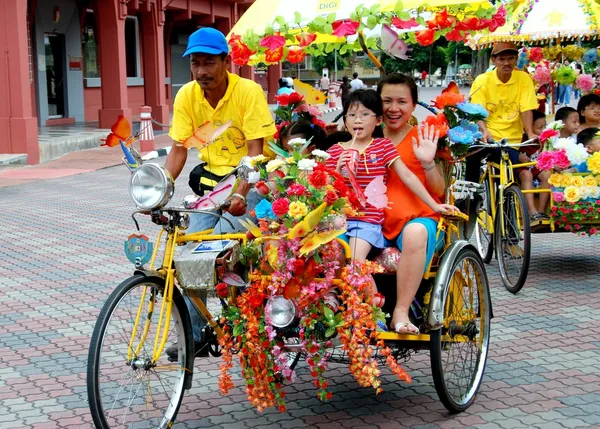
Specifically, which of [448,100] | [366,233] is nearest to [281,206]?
[366,233]

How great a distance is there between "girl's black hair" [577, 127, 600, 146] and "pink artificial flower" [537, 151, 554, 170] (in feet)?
1.65

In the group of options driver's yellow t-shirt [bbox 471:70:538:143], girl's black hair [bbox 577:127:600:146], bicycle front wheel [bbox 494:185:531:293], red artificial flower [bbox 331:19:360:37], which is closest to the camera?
red artificial flower [bbox 331:19:360:37]

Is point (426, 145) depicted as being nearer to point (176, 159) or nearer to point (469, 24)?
point (469, 24)

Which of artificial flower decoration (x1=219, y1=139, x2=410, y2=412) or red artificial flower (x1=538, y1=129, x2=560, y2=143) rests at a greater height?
red artificial flower (x1=538, y1=129, x2=560, y2=143)

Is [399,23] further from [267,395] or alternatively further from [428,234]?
[267,395]

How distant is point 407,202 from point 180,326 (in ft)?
4.70

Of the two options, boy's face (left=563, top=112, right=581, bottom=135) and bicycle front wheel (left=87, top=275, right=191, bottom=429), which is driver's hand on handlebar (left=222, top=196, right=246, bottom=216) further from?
boy's face (left=563, top=112, right=581, bottom=135)

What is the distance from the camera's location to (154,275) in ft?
13.6

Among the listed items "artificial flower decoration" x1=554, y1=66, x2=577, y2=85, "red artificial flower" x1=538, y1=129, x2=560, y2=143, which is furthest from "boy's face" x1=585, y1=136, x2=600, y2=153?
"artificial flower decoration" x1=554, y1=66, x2=577, y2=85

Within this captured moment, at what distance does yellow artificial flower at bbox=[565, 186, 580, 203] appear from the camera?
24.8 feet

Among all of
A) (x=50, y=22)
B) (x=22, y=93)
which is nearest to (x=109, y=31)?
(x=50, y=22)

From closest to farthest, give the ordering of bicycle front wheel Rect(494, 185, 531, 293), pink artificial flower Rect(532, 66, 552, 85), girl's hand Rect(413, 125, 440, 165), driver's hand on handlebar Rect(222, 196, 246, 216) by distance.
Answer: driver's hand on handlebar Rect(222, 196, 246, 216)
girl's hand Rect(413, 125, 440, 165)
bicycle front wheel Rect(494, 185, 531, 293)
pink artificial flower Rect(532, 66, 552, 85)

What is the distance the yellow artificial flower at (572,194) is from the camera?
7.55m

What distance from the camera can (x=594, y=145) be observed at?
7.89 meters
